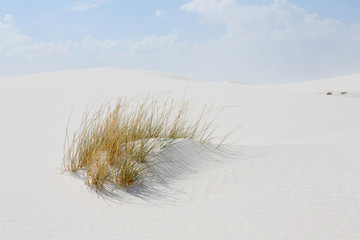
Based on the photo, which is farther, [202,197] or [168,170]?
[168,170]

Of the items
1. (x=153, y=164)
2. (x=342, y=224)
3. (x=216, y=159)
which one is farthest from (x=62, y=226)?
(x=342, y=224)

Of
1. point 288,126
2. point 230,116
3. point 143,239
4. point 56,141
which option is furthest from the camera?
point 230,116

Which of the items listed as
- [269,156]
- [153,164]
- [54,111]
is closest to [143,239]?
[153,164]

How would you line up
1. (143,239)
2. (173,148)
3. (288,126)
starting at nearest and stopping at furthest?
(143,239), (173,148), (288,126)

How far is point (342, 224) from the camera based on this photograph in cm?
268

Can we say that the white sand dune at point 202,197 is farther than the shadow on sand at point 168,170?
No

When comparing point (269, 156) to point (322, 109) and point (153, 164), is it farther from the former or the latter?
point (322, 109)

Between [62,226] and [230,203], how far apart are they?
1.38 meters

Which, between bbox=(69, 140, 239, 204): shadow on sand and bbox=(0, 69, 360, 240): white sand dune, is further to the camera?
bbox=(69, 140, 239, 204): shadow on sand

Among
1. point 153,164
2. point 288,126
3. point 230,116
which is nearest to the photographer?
point 153,164

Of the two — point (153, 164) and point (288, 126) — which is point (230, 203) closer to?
point (153, 164)

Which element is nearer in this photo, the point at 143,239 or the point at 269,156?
the point at 143,239

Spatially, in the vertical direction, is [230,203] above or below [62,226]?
above

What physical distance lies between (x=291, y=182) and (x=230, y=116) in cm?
497
